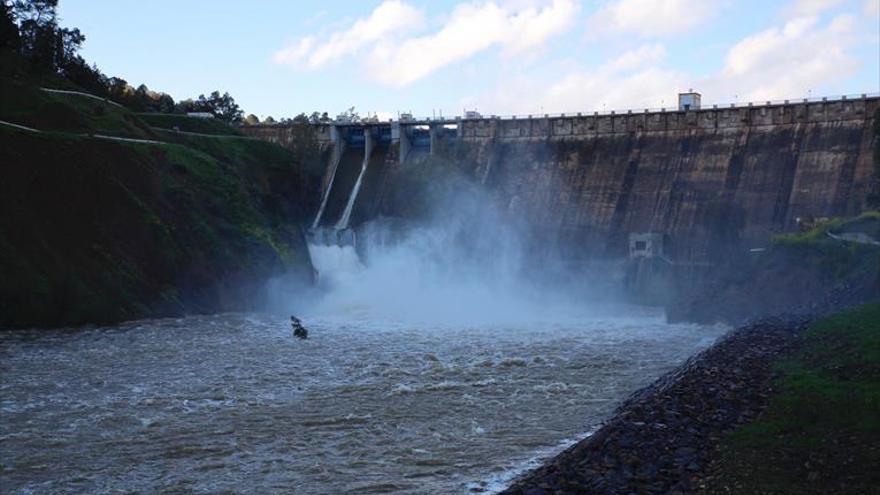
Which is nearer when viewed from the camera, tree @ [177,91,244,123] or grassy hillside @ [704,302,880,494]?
grassy hillside @ [704,302,880,494]

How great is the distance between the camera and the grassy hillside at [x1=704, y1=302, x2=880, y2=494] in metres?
13.7

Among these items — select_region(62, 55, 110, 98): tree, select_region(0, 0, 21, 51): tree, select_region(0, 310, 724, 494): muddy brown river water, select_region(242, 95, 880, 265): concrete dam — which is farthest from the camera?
select_region(62, 55, 110, 98): tree

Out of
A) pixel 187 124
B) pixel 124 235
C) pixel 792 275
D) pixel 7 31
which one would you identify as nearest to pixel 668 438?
pixel 792 275

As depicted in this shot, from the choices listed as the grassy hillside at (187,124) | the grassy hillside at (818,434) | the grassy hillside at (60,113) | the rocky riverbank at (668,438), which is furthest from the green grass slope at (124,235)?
the grassy hillside at (818,434)

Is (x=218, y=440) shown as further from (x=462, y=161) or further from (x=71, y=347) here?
(x=462, y=161)

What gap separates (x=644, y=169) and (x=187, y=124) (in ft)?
124

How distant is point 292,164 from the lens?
240 ft

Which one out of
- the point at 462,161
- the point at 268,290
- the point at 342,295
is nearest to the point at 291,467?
the point at 268,290

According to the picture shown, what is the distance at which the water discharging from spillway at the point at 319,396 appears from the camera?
19719 mm

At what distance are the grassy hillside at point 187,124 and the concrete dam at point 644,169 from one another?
819 cm

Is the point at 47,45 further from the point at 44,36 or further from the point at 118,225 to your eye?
the point at 118,225

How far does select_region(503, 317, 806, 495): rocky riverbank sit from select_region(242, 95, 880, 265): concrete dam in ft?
118

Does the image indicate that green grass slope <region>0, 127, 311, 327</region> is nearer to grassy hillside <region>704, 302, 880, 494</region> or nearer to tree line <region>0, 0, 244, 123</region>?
tree line <region>0, 0, 244, 123</region>

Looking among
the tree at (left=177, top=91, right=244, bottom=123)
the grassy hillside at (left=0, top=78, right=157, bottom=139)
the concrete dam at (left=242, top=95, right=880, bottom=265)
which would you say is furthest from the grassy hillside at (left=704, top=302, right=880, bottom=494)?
the tree at (left=177, top=91, right=244, bottom=123)
